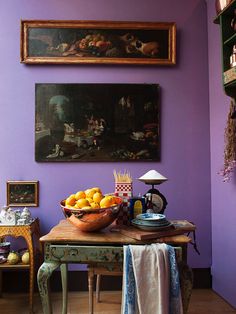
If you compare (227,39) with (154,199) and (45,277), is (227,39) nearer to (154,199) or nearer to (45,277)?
(154,199)

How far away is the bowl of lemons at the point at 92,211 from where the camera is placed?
1765 mm

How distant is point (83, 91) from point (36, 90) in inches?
18.4

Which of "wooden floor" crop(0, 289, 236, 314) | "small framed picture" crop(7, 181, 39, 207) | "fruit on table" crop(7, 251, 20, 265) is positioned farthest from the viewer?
"small framed picture" crop(7, 181, 39, 207)

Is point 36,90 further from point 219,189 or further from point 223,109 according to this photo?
point 219,189

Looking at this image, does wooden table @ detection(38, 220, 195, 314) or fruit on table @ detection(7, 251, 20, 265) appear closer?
wooden table @ detection(38, 220, 195, 314)

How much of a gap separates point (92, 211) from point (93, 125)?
1.48m

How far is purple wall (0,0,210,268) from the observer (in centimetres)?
311

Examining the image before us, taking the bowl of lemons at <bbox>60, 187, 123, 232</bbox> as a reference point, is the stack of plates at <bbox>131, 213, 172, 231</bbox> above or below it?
below

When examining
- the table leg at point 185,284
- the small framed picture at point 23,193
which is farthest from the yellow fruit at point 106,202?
the small framed picture at point 23,193

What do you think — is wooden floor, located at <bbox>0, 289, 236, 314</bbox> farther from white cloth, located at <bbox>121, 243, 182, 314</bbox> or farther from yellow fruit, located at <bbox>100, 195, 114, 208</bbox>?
yellow fruit, located at <bbox>100, 195, 114, 208</bbox>

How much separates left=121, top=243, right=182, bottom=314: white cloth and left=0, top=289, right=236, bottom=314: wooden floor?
3.73 feet

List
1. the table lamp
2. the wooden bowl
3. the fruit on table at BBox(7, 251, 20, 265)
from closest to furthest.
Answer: the wooden bowl → the table lamp → the fruit on table at BBox(7, 251, 20, 265)

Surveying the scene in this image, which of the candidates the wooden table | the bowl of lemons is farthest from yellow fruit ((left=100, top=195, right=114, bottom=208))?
the wooden table

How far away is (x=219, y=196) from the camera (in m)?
2.95
